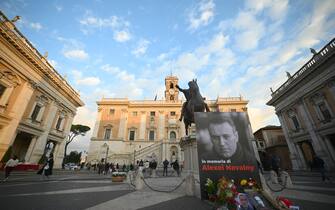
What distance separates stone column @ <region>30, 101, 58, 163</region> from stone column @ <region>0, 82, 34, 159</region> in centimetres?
344

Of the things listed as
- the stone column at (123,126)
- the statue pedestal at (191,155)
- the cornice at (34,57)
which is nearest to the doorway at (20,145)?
the cornice at (34,57)

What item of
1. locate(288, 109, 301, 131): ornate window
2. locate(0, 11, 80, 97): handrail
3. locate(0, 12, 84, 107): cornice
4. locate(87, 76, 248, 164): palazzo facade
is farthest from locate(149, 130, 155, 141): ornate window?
locate(288, 109, 301, 131): ornate window

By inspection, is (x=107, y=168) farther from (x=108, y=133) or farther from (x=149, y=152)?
(x=108, y=133)

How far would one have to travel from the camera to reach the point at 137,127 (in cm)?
3544

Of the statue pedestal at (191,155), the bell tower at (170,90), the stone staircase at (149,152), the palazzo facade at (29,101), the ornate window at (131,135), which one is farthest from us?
the bell tower at (170,90)

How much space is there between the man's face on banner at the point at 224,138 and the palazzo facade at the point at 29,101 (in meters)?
17.8

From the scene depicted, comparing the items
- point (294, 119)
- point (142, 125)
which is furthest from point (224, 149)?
point (142, 125)

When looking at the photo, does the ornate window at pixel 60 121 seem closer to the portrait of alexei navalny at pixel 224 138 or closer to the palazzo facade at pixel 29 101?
the palazzo facade at pixel 29 101

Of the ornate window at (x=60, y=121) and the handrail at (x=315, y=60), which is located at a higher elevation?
the handrail at (x=315, y=60)

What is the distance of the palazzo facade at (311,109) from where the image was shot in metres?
14.3

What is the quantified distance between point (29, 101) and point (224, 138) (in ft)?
66.6

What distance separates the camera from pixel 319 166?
8586 millimetres

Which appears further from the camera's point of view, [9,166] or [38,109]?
[38,109]

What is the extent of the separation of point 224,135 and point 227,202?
6.43ft
